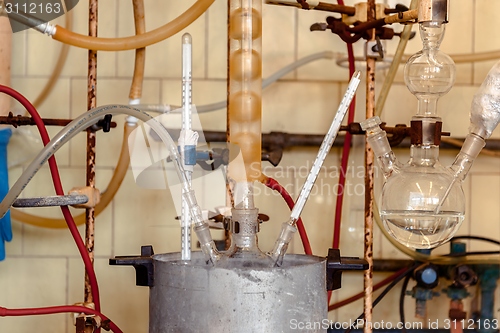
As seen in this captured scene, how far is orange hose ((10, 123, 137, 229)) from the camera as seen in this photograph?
1259 millimetres

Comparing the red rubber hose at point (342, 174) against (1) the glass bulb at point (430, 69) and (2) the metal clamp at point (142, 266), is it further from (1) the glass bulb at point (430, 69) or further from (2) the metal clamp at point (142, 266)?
(2) the metal clamp at point (142, 266)

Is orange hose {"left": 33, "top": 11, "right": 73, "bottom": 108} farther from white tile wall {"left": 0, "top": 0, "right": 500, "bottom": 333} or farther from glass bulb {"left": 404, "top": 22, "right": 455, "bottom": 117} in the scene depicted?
glass bulb {"left": 404, "top": 22, "right": 455, "bottom": 117}

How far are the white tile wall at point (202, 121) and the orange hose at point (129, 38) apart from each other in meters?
0.33

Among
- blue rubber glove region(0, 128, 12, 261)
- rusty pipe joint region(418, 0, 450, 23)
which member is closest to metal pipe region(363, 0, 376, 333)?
rusty pipe joint region(418, 0, 450, 23)

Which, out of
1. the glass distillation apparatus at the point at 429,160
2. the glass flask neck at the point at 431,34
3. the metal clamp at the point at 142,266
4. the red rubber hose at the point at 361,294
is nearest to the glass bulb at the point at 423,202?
the glass distillation apparatus at the point at 429,160

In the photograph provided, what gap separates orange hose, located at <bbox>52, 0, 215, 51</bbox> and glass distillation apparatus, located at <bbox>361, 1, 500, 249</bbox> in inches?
14.9

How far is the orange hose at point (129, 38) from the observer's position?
100 centimetres

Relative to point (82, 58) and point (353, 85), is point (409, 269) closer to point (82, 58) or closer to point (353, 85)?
point (353, 85)

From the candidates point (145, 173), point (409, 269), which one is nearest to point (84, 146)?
point (145, 173)

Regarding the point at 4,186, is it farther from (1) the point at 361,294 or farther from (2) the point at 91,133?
(1) the point at 361,294

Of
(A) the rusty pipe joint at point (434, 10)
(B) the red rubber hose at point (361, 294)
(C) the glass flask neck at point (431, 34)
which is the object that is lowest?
(B) the red rubber hose at point (361, 294)

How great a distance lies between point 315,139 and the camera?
4.51 ft

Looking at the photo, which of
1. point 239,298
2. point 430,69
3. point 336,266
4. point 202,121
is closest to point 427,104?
point 430,69

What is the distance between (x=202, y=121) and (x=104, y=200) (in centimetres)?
27
